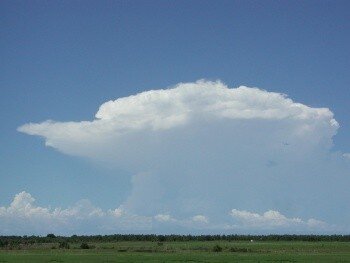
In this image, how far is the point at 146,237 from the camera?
194625 mm

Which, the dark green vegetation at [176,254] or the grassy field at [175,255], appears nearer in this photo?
the grassy field at [175,255]

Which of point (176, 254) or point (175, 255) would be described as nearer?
point (175, 255)

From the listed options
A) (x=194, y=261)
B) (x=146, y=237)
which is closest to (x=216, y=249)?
(x=194, y=261)

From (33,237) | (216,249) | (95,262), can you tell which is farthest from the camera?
(33,237)

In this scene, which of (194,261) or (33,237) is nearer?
(194,261)

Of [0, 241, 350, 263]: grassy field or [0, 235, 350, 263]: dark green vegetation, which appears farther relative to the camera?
[0, 235, 350, 263]: dark green vegetation

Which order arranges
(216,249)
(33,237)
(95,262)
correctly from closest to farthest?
(95,262), (216,249), (33,237)

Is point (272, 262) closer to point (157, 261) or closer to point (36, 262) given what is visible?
point (157, 261)

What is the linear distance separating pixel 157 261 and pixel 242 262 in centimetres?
1006

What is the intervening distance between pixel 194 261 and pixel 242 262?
585cm

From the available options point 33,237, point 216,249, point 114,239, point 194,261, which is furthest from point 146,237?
point 194,261

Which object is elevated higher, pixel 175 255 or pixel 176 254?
pixel 176 254

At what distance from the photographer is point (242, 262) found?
6084 cm

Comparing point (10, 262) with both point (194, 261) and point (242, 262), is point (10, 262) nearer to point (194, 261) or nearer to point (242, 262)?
point (194, 261)
